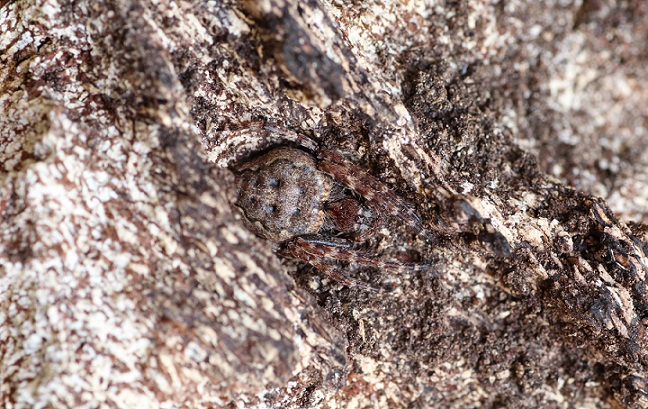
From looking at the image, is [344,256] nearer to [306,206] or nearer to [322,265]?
[322,265]

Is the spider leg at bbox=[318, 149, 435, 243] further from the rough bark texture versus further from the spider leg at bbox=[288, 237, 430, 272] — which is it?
the spider leg at bbox=[288, 237, 430, 272]

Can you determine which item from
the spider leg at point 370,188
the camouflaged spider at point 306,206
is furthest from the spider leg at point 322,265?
the spider leg at point 370,188

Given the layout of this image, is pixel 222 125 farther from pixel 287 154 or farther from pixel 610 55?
pixel 610 55

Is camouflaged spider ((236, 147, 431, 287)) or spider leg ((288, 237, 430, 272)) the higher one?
camouflaged spider ((236, 147, 431, 287))

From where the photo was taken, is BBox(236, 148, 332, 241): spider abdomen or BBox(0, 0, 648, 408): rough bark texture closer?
BBox(0, 0, 648, 408): rough bark texture

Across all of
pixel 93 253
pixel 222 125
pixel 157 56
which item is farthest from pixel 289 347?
pixel 157 56

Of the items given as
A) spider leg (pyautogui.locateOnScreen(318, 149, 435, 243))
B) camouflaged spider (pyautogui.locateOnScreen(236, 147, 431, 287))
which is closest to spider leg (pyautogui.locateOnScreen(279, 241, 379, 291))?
camouflaged spider (pyautogui.locateOnScreen(236, 147, 431, 287))

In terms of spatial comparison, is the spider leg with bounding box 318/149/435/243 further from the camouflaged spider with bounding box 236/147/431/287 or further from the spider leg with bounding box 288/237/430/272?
the spider leg with bounding box 288/237/430/272

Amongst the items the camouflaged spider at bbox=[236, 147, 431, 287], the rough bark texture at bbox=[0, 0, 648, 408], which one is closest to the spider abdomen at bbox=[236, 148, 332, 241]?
the camouflaged spider at bbox=[236, 147, 431, 287]
